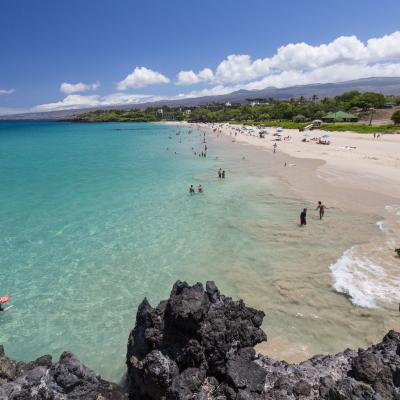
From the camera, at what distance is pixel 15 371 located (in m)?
8.62

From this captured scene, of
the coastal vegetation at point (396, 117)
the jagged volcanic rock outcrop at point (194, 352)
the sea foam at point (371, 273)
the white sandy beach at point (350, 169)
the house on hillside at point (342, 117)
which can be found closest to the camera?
the jagged volcanic rock outcrop at point (194, 352)

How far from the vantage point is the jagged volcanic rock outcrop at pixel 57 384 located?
730 centimetres

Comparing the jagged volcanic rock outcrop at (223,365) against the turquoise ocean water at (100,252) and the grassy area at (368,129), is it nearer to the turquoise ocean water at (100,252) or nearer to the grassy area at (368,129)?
the turquoise ocean water at (100,252)

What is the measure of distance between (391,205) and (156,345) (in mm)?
23974

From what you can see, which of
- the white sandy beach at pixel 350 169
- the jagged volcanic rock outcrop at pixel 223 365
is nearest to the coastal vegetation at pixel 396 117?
the white sandy beach at pixel 350 169

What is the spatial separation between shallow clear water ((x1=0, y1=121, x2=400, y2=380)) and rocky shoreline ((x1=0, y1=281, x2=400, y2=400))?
296 centimetres

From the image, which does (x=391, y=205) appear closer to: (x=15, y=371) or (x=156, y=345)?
(x=156, y=345)

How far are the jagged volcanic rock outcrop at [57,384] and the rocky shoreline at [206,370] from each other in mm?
21

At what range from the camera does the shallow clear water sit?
1242 cm

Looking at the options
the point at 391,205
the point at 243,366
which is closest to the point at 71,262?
the point at 243,366

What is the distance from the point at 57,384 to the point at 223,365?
3.95 meters

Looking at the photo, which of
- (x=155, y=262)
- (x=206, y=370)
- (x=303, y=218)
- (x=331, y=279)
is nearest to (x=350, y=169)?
(x=303, y=218)

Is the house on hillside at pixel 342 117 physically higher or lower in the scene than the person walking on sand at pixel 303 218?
lower

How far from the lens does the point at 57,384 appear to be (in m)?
7.59
